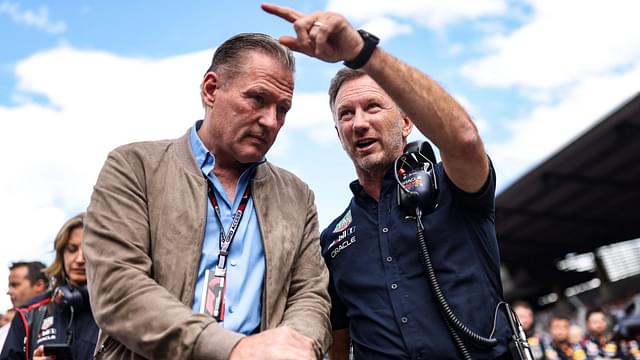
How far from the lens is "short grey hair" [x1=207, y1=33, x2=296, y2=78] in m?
2.58

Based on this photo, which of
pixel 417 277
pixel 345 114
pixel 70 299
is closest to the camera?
pixel 417 277

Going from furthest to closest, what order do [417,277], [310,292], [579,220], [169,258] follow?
[579,220]
[417,277]
[310,292]
[169,258]

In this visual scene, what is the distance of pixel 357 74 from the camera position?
3.34 metres

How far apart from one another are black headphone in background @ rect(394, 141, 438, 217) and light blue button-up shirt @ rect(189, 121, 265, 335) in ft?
2.40

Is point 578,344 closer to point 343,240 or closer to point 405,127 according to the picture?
point 405,127

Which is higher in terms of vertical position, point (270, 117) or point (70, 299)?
point (270, 117)

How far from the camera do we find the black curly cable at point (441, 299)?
2686mm

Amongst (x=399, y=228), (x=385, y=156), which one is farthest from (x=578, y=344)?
(x=399, y=228)

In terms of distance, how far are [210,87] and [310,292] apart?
89 cm

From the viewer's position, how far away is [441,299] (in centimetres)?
274

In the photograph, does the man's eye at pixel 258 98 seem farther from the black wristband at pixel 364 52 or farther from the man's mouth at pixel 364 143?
the man's mouth at pixel 364 143

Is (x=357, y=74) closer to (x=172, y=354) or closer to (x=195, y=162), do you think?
(x=195, y=162)

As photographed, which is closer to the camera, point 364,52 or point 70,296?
point 364,52

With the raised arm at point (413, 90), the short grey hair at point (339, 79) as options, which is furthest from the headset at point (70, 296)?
the raised arm at point (413, 90)
